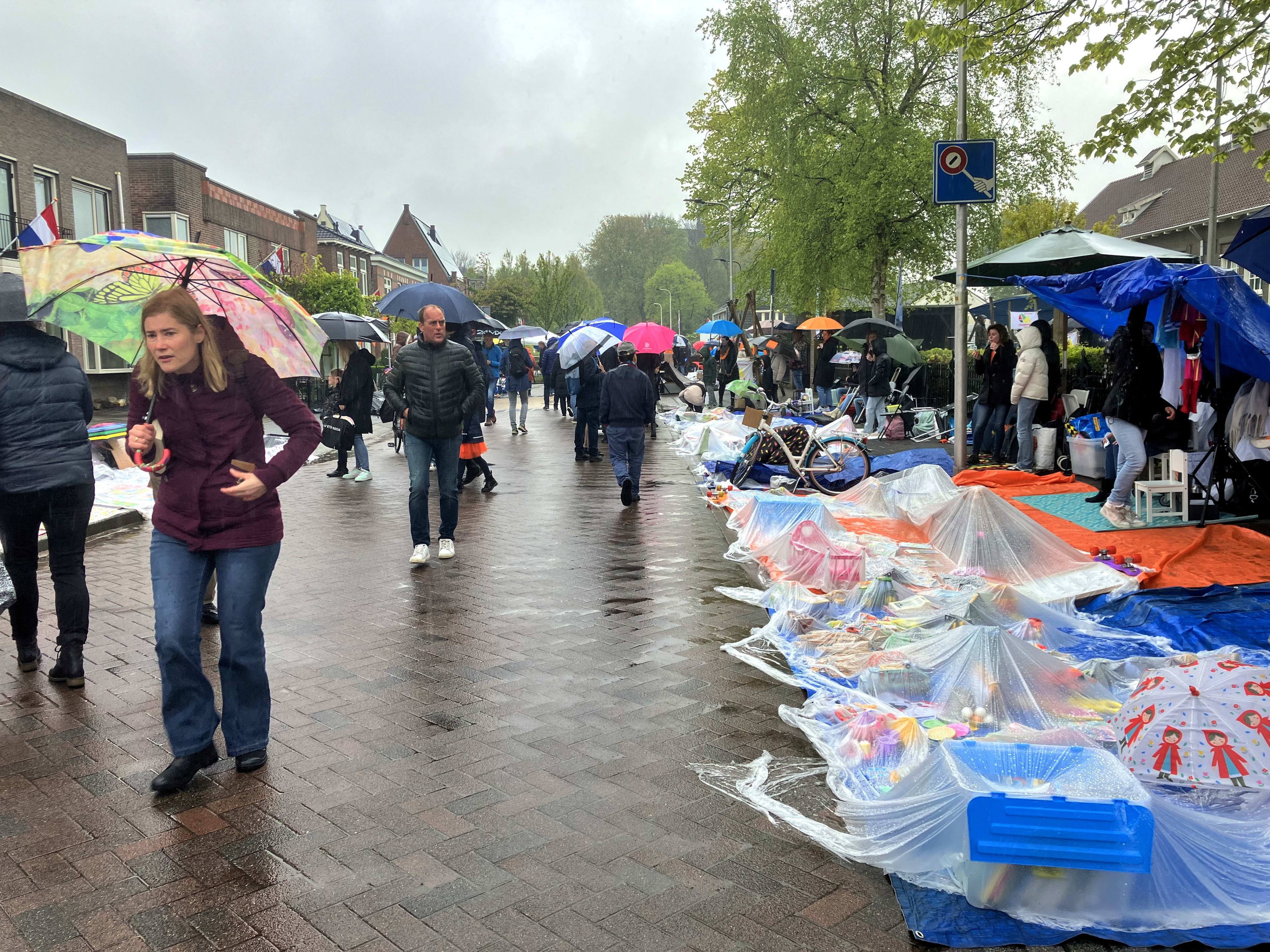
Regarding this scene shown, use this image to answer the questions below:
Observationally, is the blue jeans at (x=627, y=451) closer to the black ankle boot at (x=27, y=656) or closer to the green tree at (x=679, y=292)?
the black ankle boot at (x=27, y=656)

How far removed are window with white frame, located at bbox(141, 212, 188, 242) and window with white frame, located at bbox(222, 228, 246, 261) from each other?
3315 mm

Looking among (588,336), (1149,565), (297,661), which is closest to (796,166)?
(588,336)

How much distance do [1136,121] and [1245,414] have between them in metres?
2.83

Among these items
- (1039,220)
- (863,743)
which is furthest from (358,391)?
(1039,220)

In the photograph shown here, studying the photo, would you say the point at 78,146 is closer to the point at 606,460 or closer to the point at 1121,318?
the point at 606,460

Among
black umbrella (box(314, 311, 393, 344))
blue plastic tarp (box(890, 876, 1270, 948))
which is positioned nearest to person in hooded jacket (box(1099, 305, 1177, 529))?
blue plastic tarp (box(890, 876, 1270, 948))

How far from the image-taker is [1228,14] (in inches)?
331

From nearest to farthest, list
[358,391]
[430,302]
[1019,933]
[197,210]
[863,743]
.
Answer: [1019,933] < [863,743] < [430,302] < [358,391] < [197,210]

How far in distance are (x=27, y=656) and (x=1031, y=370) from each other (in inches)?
407

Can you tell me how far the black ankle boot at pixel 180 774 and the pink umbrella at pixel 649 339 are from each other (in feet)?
47.8

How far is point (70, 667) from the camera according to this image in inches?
193

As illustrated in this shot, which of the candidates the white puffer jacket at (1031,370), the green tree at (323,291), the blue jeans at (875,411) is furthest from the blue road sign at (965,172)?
the green tree at (323,291)

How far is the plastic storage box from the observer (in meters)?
10.6

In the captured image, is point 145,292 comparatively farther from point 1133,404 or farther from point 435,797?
point 1133,404
